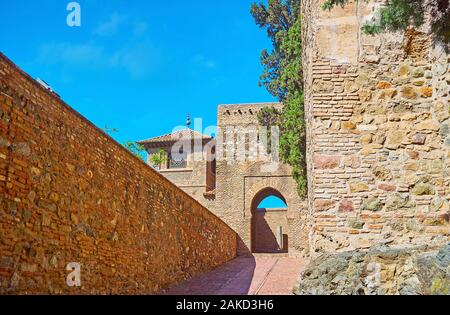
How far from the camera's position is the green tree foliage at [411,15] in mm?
4977

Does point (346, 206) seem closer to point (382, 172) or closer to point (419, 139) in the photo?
point (382, 172)

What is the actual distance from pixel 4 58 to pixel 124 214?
393 cm

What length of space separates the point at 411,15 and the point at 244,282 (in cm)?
891

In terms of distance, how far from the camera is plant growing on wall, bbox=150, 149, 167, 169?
29516 millimetres

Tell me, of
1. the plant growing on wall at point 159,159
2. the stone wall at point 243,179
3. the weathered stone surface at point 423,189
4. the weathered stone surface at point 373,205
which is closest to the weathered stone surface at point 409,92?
the weathered stone surface at point 423,189

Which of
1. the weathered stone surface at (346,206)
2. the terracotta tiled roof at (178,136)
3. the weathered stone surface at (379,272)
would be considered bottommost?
the weathered stone surface at (379,272)

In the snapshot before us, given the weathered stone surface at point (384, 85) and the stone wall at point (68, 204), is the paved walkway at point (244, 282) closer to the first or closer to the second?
the stone wall at point (68, 204)

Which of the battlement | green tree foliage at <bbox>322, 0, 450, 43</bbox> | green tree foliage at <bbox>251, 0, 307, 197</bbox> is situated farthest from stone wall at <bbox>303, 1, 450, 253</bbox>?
the battlement

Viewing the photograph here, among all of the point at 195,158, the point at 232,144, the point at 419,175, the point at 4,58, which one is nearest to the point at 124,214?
the point at 4,58

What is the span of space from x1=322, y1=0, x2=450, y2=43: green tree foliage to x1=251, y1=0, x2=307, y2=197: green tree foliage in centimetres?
979

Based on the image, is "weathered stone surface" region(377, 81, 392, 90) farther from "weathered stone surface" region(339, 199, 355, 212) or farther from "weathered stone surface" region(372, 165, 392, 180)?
"weathered stone surface" region(339, 199, 355, 212)

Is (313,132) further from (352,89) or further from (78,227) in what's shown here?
(78,227)

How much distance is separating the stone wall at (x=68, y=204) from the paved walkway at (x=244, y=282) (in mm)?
931

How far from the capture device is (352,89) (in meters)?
5.61
